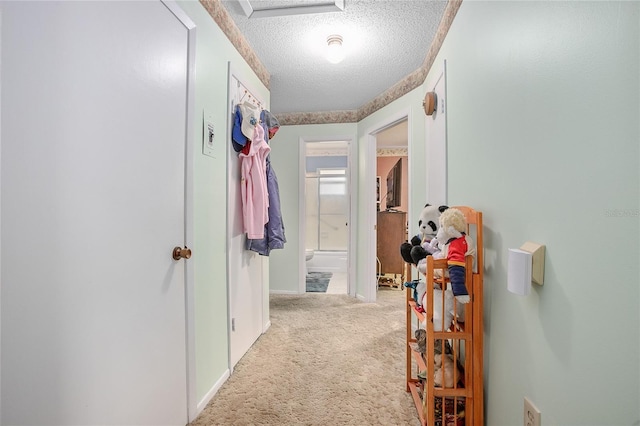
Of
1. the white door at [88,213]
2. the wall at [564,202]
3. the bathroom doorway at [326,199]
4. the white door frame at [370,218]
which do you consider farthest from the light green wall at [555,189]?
the bathroom doorway at [326,199]

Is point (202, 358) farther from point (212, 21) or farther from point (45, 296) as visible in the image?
point (212, 21)

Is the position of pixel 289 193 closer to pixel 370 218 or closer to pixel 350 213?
pixel 350 213

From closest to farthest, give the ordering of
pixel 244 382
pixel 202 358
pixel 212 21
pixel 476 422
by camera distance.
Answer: pixel 476 422
pixel 202 358
pixel 212 21
pixel 244 382

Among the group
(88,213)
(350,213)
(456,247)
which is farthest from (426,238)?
(350,213)

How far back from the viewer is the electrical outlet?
83 cm

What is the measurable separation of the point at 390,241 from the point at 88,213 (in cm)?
361

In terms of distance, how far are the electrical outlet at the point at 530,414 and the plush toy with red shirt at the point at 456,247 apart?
0.34 m

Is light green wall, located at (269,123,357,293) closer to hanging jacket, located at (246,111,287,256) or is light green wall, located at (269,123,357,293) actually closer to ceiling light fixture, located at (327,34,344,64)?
hanging jacket, located at (246,111,287,256)

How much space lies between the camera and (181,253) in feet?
4.27

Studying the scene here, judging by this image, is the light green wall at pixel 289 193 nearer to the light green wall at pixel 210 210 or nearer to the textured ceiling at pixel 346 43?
the textured ceiling at pixel 346 43

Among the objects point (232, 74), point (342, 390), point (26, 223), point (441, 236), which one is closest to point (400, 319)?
point (342, 390)

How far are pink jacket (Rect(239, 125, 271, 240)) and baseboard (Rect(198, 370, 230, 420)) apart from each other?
2.96ft

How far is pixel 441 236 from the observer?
3.95 feet

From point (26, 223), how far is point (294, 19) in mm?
1836
